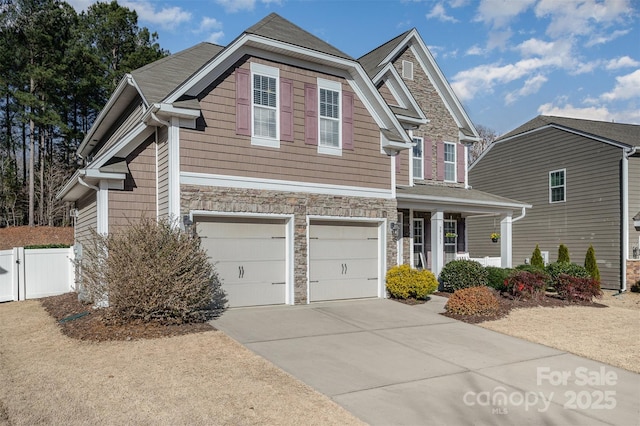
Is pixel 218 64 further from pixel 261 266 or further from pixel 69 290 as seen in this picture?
Result: pixel 69 290

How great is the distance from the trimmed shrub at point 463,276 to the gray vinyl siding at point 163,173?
8.16 meters

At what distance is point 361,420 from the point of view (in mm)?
5008

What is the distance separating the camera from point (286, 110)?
1148 cm

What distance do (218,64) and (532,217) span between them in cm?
1703

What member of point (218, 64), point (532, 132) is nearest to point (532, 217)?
point (532, 132)

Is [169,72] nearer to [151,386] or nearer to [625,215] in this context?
[151,386]

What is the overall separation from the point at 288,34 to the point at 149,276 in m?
6.93

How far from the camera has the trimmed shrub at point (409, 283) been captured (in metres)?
12.2

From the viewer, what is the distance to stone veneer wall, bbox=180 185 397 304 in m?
10.3

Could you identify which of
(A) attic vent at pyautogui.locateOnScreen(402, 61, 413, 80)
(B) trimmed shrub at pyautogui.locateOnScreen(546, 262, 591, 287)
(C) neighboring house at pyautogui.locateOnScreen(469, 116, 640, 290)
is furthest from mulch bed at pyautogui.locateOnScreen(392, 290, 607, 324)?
(A) attic vent at pyautogui.locateOnScreen(402, 61, 413, 80)

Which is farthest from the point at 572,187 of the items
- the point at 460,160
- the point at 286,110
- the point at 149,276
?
the point at 149,276

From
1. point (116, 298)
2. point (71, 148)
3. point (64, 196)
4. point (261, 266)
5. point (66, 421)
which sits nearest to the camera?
point (66, 421)

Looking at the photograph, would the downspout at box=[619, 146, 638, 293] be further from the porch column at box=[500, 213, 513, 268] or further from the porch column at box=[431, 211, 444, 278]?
the porch column at box=[431, 211, 444, 278]

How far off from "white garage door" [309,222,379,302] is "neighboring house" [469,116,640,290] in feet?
37.2
